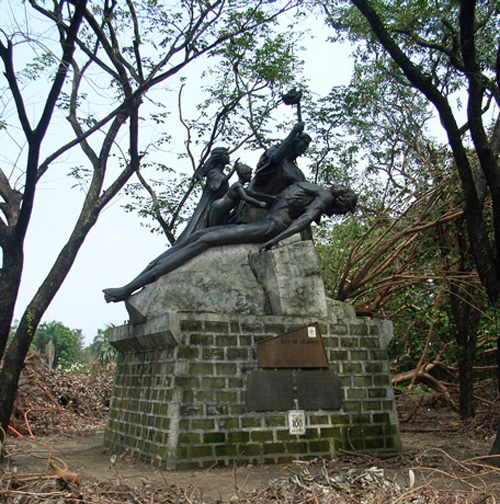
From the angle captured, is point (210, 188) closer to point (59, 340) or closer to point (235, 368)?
point (235, 368)

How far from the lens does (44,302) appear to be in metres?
8.05

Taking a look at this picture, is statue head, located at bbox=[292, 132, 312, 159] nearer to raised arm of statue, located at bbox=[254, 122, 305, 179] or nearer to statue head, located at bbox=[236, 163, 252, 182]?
raised arm of statue, located at bbox=[254, 122, 305, 179]

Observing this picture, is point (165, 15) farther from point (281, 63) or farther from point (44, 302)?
point (44, 302)

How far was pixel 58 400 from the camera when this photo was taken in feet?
40.4

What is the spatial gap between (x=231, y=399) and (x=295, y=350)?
3.12ft

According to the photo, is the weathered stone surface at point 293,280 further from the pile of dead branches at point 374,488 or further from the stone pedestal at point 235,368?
the pile of dead branches at point 374,488

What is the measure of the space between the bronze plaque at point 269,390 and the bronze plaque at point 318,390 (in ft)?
0.44

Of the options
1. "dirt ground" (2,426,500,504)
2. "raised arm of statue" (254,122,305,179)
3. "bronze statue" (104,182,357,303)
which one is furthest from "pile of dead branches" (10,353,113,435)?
"raised arm of statue" (254,122,305,179)

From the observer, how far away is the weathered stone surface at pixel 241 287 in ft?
22.2

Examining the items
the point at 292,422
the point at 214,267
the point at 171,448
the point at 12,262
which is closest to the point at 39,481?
the point at 171,448

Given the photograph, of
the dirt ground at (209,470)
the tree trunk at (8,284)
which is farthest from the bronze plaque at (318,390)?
the tree trunk at (8,284)

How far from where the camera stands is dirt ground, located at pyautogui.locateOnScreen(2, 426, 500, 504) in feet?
16.0

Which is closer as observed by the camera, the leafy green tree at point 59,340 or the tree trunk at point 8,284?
the tree trunk at point 8,284

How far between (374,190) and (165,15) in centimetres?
608
